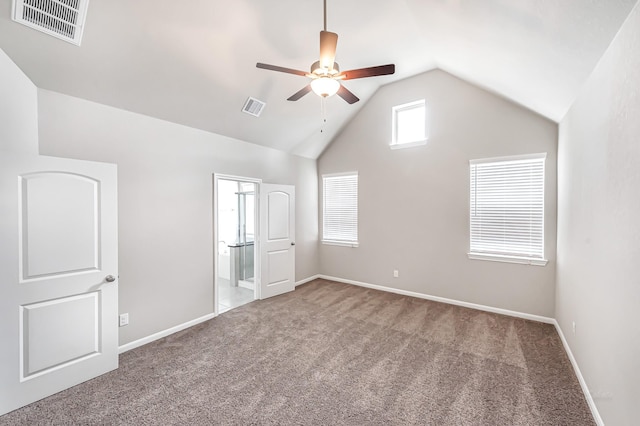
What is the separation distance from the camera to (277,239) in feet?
15.9

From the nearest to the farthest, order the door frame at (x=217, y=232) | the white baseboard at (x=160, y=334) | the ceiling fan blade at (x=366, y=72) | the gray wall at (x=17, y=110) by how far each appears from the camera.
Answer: the gray wall at (x=17, y=110) < the ceiling fan blade at (x=366, y=72) < the white baseboard at (x=160, y=334) < the door frame at (x=217, y=232)

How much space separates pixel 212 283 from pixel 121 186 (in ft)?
5.67

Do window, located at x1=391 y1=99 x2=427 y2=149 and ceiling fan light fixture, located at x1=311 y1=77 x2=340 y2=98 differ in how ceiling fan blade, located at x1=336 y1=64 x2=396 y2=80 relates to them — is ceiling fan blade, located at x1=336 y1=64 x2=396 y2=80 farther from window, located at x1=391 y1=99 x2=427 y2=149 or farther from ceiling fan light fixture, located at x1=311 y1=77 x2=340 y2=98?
window, located at x1=391 y1=99 x2=427 y2=149

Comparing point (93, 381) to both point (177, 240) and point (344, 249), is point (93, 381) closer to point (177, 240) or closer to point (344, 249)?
point (177, 240)

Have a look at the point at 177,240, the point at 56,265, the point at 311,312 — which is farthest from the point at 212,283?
the point at 56,265

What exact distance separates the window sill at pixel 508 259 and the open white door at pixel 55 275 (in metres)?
4.62

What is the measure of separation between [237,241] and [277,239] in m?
1.41

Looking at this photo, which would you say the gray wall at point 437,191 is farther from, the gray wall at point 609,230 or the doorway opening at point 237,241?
the doorway opening at point 237,241

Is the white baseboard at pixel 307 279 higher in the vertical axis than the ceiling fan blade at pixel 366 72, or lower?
lower

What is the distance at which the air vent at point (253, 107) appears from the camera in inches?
142

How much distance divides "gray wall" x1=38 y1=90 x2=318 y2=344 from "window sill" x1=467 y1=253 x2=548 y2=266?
3.90 metres

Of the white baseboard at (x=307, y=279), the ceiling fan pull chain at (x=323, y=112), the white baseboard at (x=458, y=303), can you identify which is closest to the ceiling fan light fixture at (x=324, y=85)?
the ceiling fan pull chain at (x=323, y=112)

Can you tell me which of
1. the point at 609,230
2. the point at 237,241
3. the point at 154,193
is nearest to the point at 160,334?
the point at 154,193

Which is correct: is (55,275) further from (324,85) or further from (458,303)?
(458,303)
